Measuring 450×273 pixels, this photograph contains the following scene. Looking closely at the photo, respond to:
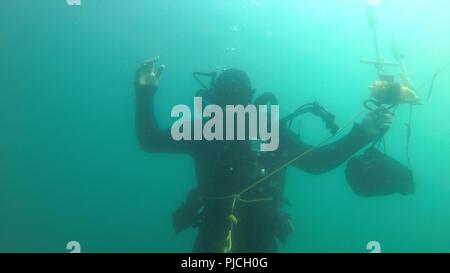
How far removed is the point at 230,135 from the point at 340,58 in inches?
1109

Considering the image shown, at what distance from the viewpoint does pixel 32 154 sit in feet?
55.0

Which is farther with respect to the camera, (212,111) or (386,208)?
(386,208)

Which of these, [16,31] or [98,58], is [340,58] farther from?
[16,31]

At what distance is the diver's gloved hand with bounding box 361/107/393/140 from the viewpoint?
4.27m

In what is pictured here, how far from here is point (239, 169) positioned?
14.1 feet

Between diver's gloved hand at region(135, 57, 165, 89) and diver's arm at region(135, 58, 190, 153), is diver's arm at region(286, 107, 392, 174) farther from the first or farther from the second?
diver's gloved hand at region(135, 57, 165, 89)

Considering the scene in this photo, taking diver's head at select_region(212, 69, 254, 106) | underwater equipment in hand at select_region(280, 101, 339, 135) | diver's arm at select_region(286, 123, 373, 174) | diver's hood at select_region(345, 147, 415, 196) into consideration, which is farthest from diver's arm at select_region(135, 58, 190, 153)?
diver's hood at select_region(345, 147, 415, 196)

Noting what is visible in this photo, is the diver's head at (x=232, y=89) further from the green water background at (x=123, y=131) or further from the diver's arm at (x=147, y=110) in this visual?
the green water background at (x=123, y=131)

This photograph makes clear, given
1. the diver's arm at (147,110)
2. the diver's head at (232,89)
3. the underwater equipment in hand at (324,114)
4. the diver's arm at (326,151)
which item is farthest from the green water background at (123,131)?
the underwater equipment in hand at (324,114)

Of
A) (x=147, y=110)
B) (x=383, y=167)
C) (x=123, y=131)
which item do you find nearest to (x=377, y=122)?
(x=383, y=167)

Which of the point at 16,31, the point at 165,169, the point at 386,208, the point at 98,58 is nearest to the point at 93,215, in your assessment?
the point at 165,169

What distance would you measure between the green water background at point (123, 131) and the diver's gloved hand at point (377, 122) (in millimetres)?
4928

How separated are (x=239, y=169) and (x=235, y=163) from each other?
0.27ft

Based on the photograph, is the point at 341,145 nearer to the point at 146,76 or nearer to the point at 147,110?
the point at 147,110
